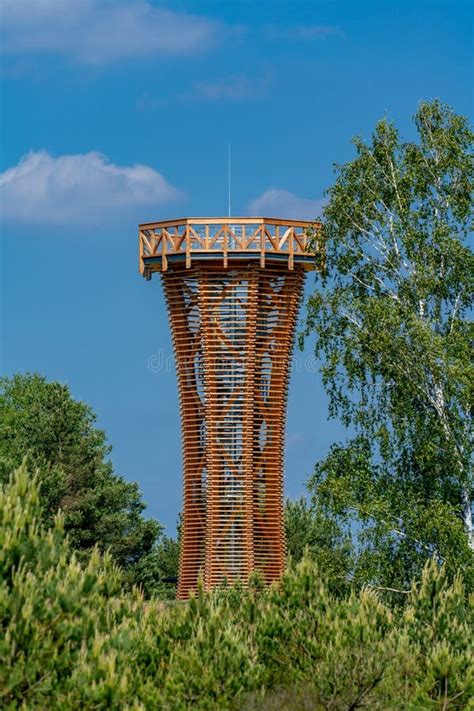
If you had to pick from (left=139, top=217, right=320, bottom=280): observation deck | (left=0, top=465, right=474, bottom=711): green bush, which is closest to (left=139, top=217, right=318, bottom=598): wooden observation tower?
(left=139, top=217, right=320, bottom=280): observation deck

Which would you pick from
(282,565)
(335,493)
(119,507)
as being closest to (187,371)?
(282,565)

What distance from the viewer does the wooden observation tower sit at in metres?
32.6

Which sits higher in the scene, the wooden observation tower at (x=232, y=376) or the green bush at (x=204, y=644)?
the wooden observation tower at (x=232, y=376)

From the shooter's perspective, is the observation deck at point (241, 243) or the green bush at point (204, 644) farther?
the observation deck at point (241, 243)

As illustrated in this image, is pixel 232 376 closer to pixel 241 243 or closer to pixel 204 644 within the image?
pixel 241 243

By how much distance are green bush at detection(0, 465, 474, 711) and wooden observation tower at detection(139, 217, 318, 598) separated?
12190 millimetres

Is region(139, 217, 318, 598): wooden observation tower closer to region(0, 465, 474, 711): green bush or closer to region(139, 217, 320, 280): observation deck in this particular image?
region(139, 217, 320, 280): observation deck

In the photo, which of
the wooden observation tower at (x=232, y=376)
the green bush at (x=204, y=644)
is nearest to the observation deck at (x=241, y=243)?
the wooden observation tower at (x=232, y=376)

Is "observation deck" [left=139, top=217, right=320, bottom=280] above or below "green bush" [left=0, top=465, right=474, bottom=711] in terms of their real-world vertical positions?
above

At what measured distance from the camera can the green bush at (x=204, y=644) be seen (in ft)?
50.0

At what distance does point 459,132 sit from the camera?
29156mm

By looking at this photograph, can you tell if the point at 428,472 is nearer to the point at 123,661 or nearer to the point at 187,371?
the point at 187,371

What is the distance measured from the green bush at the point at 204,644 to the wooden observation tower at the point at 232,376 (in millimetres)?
12190

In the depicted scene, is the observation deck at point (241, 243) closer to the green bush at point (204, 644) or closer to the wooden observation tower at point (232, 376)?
the wooden observation tower at point (232, 376)
